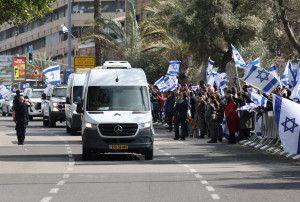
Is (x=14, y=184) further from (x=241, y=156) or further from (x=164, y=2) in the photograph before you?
(x=164, y=2)

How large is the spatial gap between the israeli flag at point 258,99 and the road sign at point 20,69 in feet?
230

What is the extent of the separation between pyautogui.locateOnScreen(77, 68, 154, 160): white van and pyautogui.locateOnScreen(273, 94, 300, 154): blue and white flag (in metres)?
3.46

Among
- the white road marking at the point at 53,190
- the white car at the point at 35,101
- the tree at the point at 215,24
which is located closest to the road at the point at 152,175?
the white road marking at the point at 53,190

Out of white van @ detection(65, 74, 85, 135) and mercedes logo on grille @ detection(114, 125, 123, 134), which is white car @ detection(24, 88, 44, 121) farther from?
mercedes logo on grille @ detection(114, 125, 123, 134)

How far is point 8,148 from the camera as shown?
27.2 m

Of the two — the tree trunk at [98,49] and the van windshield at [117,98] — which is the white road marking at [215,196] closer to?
the van windshield at [117,98]

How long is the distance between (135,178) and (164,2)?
36.2 m

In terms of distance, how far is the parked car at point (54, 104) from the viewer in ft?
A: 133

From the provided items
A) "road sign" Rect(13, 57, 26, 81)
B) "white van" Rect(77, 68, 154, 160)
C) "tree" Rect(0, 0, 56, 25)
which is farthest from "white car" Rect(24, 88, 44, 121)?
"road sign" Rect(13, 57, 26, 81)

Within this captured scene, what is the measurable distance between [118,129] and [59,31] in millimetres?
89975

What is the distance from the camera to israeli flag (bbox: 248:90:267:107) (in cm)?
2509

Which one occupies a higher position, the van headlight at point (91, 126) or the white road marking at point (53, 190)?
the van headlight at point (91, 126)

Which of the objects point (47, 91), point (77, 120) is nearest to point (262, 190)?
point (77, 120)

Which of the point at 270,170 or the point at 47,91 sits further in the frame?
the point at 47,91
